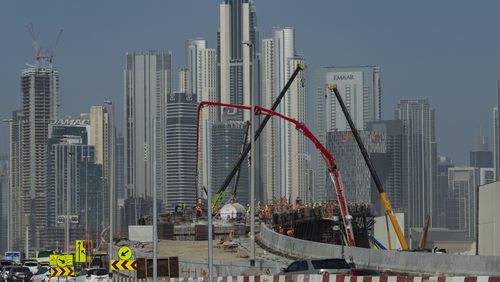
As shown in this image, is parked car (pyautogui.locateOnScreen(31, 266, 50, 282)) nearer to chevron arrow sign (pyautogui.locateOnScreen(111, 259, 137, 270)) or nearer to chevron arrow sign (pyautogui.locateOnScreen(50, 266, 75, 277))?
chevron arrow sign (pyautogui.locateOnScreen(50, 266, 75, 277))

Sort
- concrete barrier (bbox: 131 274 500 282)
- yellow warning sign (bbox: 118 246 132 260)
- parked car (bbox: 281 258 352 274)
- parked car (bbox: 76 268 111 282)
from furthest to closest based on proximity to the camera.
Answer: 1. parked car (bbox: 76 268 111 282)
2. yellow warning sign (bbox: 118 246 132 260)
3. parked car (bbox: 281 258 352 274)
4. concrete barrier (bbox: 131 274 500 282)

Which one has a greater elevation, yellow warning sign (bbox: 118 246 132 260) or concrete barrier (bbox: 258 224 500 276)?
yellow warning sign (bbox: 118 246 132 260)

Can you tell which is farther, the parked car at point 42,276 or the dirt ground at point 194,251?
the dirt ground at point 194,251

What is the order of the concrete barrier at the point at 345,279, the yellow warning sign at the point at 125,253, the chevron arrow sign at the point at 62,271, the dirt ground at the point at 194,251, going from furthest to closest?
the dirt ground at the point at 194,251 < the chevron arrow sign at the point at 62,271 < the yellow warning sign at the point at 125,253 < the concrete barrier at the point at 345,279

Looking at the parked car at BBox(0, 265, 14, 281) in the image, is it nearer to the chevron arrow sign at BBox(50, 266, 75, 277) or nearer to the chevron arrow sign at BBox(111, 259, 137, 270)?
the chevron arrow sign at BBox(50, 266, 75, 277)

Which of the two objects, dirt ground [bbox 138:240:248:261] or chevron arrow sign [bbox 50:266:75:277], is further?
dirt ground [bbox 138:240:248:261]

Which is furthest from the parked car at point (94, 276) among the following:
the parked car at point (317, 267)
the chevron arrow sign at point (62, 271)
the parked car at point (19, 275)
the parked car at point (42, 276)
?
the parked car at point (317, 267)

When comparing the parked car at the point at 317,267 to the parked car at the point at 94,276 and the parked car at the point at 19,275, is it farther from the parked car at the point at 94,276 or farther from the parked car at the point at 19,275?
the parked car at the point at 19,275

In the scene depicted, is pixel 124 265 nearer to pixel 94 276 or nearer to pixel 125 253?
pixel 125 253

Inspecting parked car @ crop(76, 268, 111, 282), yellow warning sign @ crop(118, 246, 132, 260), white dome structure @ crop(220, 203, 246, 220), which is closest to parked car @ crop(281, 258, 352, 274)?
yellow warning sign @ crop(118, 246, 132, 260)

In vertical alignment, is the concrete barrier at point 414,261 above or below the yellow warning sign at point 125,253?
below

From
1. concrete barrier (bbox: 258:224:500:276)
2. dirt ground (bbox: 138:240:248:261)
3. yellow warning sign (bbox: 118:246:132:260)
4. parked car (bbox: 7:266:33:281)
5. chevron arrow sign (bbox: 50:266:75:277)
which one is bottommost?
parked car (bbox: 7:266:33:281)

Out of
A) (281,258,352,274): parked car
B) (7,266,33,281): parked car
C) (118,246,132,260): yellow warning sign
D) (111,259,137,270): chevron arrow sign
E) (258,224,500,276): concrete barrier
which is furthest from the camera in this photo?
(7,266,33,281): parked car

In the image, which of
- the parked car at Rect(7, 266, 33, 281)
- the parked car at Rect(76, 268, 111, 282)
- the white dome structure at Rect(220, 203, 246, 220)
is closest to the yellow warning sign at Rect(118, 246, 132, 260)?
the parked car at Rect(76, 268, 111, 282)
